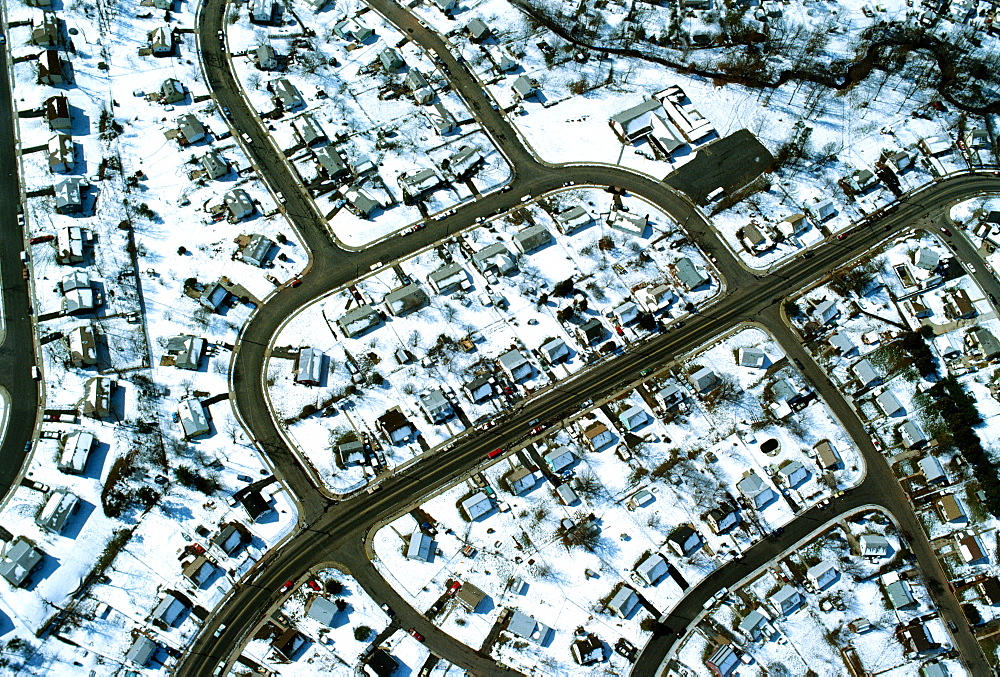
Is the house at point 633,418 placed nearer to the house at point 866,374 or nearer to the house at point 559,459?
the house at point 559,459

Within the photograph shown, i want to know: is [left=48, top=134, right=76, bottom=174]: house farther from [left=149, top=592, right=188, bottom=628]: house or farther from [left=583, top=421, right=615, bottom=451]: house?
A: [left=583, top=421, right=615, bottom=451]: house

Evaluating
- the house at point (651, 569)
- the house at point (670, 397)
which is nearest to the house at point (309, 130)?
the house at point (670, 397)

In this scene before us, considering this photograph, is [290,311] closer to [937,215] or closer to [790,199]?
[790,199]

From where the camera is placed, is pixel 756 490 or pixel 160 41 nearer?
pixel 756 490

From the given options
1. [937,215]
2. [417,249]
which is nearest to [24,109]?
[417,249]

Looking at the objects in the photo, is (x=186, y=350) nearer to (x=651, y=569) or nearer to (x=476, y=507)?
(x=476, y=507)

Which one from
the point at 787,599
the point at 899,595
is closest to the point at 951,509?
the point at 899,595
